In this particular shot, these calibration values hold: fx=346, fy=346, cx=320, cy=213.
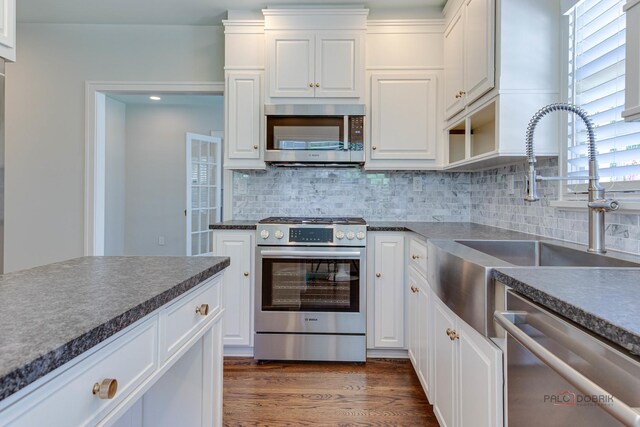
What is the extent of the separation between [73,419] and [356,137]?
2269mm

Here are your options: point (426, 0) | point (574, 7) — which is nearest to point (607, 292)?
point (574, 7)

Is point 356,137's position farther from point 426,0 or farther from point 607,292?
point 607,292

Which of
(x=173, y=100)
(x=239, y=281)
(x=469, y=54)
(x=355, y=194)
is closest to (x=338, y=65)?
(x=469, y=54)

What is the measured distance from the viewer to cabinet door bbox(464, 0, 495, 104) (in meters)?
1.74

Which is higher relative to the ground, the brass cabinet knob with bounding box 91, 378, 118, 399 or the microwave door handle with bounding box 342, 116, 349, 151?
the microwave door handle with bounding box 342, 116, 349, 151

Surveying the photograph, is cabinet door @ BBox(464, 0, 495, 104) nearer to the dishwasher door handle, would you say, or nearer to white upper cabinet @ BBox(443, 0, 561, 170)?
white upper cabinet @ BBox(443, 0, 561, 170)

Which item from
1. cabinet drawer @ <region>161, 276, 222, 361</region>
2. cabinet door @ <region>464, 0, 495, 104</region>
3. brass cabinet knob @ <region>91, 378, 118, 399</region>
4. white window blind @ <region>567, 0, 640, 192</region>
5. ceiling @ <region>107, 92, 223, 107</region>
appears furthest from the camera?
ceiling @ <region>107, 92, 223, 107</region>

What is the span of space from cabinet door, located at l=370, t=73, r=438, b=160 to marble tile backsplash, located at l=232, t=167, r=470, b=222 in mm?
322

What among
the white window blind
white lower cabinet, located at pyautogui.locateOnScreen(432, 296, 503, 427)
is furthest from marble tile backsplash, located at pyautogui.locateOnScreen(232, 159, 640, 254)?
white lower cabinet, located at pyautogui.locateOnScreen(432, 296, 503, 427)

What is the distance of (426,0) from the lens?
256 centimetres

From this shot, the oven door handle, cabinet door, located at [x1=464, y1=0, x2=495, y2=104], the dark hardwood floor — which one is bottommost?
the dark hardwood floor

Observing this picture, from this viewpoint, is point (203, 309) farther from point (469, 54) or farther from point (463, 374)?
point (469, 54)

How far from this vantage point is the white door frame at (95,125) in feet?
9.73

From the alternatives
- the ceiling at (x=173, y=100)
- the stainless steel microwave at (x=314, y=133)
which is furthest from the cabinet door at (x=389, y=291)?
the ceiling at (x=173, y=100)
